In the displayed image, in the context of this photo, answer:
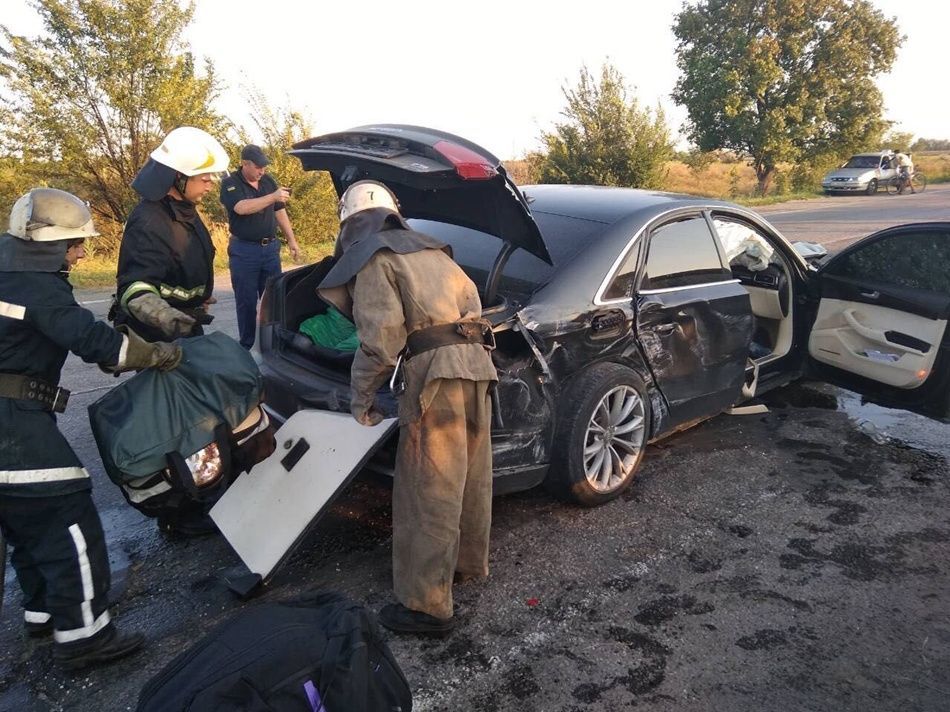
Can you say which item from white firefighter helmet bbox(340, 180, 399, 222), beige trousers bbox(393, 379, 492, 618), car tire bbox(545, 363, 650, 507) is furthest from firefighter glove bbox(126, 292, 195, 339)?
car tire bbox(545, 363, 650, 507)

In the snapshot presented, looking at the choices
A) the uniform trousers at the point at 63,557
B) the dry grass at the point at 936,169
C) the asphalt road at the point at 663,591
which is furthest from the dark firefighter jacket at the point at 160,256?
the dry grass at the point at 936,169

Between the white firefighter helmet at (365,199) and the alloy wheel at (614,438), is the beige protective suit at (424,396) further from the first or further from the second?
the alloy wheel at (614,438)

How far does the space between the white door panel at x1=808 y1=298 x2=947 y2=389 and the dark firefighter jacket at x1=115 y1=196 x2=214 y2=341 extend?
3919 millimetres

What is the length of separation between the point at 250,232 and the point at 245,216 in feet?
0.44

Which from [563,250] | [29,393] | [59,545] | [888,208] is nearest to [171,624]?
[59,545]

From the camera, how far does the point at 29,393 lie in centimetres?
238

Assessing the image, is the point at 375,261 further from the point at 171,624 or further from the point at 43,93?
the point at 43,93

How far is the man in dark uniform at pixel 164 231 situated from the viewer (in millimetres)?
3074

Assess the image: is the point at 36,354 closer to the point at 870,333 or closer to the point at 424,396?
the point at 424,396

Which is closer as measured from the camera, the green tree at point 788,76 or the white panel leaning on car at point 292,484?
the white panel leaning on car at point 292,484

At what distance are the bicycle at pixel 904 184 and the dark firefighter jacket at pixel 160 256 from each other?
32163mm

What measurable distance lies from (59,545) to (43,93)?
547 inches

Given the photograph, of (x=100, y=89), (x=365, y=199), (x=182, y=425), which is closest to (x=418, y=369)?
(x=365, y=199)

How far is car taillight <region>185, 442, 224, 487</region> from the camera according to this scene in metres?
2.68
